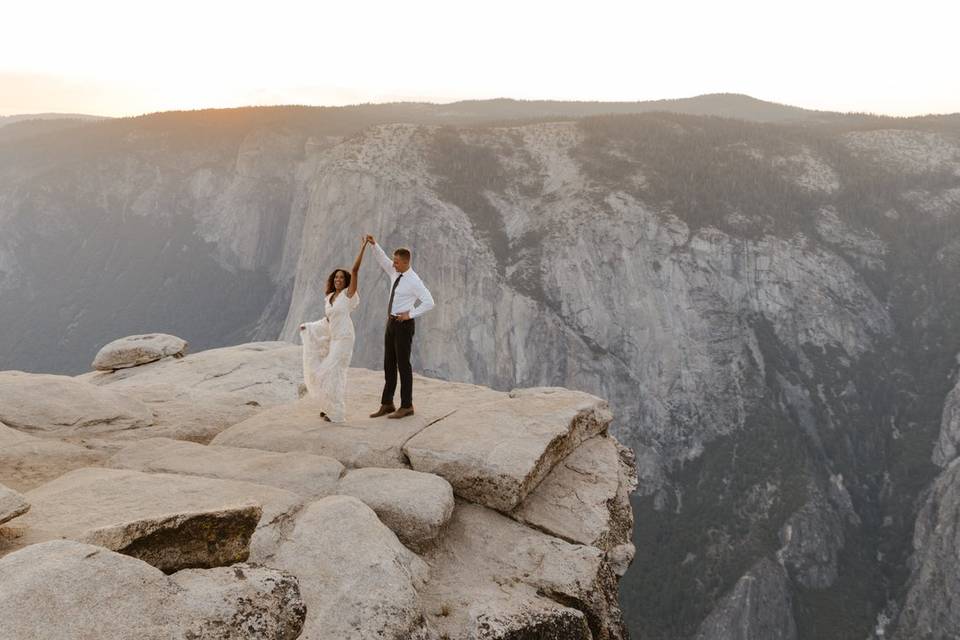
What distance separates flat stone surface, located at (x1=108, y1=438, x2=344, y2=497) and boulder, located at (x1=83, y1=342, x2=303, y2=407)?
14.4 ft

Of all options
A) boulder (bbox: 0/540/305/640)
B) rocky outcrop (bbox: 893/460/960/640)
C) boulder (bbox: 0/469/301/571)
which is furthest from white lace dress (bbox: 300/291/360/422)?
rocky outcrop (bbox: 893/460/960/640)

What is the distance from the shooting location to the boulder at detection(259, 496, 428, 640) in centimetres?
564

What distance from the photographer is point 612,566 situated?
30.1 ft

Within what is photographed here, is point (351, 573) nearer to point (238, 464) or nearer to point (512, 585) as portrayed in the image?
point (512, 585)

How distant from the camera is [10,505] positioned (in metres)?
6.00

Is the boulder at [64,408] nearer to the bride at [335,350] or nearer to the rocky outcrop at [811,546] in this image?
the bride at [335,350]

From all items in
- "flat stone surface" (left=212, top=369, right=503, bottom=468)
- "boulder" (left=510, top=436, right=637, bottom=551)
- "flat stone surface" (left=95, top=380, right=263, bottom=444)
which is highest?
"flat stone surface" (left=212, top=369, right=503, bottom=468)

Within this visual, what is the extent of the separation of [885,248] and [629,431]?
45693mm

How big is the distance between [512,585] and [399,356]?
14.7ft

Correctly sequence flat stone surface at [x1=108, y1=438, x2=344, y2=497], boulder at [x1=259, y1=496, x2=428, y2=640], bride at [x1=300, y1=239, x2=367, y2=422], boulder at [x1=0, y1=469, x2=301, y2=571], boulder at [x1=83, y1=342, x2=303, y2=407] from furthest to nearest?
boulder at [x1=83, y1=342, x2=303, y2=407] < bride at [x1=300, y1=239, x2=367, y2=422] < flat stone surface at [x1=108, y1=438, x2=344, y2=497] < boulder at [x1=259, y1=496, x2=428, y2=640] < boulder at [x1=0, y1=469, x2=301, y2=571]

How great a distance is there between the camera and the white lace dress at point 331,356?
11172 millimetres

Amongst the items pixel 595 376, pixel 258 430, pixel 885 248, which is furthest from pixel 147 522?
pixel 885 248

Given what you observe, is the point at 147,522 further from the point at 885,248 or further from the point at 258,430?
the point at 885,248

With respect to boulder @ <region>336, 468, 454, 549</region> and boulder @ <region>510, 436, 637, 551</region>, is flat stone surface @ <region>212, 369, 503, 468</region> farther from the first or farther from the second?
boulder @ <region>510, 436, 637, 551</region>
